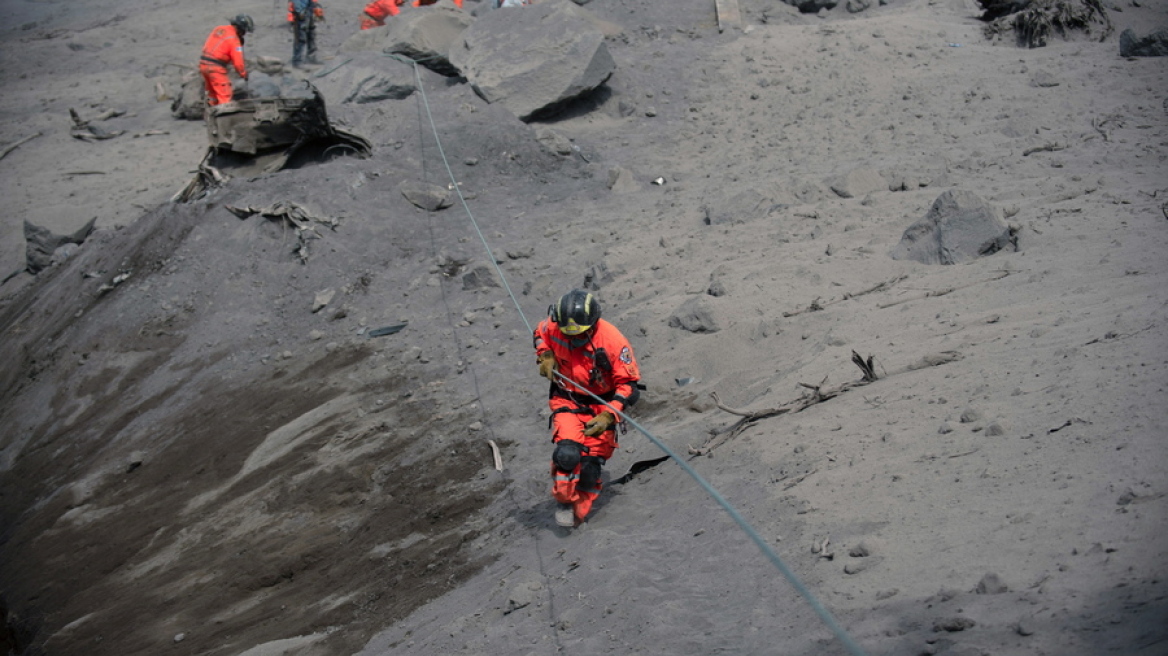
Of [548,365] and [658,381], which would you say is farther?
[658,381]

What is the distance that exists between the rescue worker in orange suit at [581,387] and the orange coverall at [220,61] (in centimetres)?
1001

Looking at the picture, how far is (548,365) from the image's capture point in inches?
239

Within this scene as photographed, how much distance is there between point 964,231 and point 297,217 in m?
7.65

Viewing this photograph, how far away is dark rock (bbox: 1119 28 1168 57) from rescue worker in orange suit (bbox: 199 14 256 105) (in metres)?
12.8

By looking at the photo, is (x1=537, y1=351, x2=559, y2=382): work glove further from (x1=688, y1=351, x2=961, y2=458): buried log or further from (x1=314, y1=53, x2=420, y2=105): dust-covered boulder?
(x1=314, y1=53, x2=420, y2=105): dust-covered boulder

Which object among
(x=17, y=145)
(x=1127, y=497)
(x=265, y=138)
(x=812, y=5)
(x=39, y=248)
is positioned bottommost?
(x=39, y=248)

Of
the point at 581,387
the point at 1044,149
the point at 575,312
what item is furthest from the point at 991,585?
the point at 1044,149

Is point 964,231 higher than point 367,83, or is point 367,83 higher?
point 964,231

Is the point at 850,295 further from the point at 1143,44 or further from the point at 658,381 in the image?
the point at 1143,44

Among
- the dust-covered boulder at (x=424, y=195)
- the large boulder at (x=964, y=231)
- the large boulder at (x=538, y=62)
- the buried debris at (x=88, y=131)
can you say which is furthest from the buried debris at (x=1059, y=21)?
the buried debris at (x=88, y=131)

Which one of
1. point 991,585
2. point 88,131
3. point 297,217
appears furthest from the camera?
point 88,131

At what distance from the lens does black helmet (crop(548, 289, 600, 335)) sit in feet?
18.6

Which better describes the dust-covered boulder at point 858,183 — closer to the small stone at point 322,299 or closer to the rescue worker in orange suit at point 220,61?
the small stone at point 322,299

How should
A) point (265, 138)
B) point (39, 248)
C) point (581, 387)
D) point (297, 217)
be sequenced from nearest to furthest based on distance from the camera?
point (581, 387) < point (297, 217) < point (265, 138) < point (39, 248)
